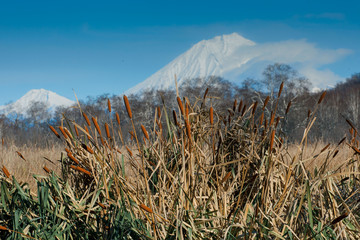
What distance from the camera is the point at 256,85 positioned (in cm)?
3788

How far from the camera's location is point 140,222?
1255 millimetres

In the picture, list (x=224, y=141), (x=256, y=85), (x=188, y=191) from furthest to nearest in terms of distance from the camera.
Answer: (x=256, y=85) → (x=224, y=141) → (x=188, y=191)

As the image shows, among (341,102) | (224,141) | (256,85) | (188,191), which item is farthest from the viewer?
(341,102)

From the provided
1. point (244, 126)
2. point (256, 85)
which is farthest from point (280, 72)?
point (244, 126)

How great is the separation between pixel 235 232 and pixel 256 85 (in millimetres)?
37896

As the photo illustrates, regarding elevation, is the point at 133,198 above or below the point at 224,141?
below

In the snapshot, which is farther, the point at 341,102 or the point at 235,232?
the point at 341,102

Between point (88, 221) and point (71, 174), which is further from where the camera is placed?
point (71, 174)

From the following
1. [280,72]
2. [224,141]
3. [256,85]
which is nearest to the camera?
[224,141]

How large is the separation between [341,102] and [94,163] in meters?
51.4

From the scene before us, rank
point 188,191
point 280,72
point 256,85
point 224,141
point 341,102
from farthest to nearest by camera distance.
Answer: point 341,102 → point 256,85 → point 280,72 → point 224,141 → point 188,191

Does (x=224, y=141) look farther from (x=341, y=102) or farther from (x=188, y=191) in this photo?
(x=341, y=102)

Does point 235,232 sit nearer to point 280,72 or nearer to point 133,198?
point 133,198

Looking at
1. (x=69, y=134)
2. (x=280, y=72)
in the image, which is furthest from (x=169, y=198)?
(x=280, y=72)
